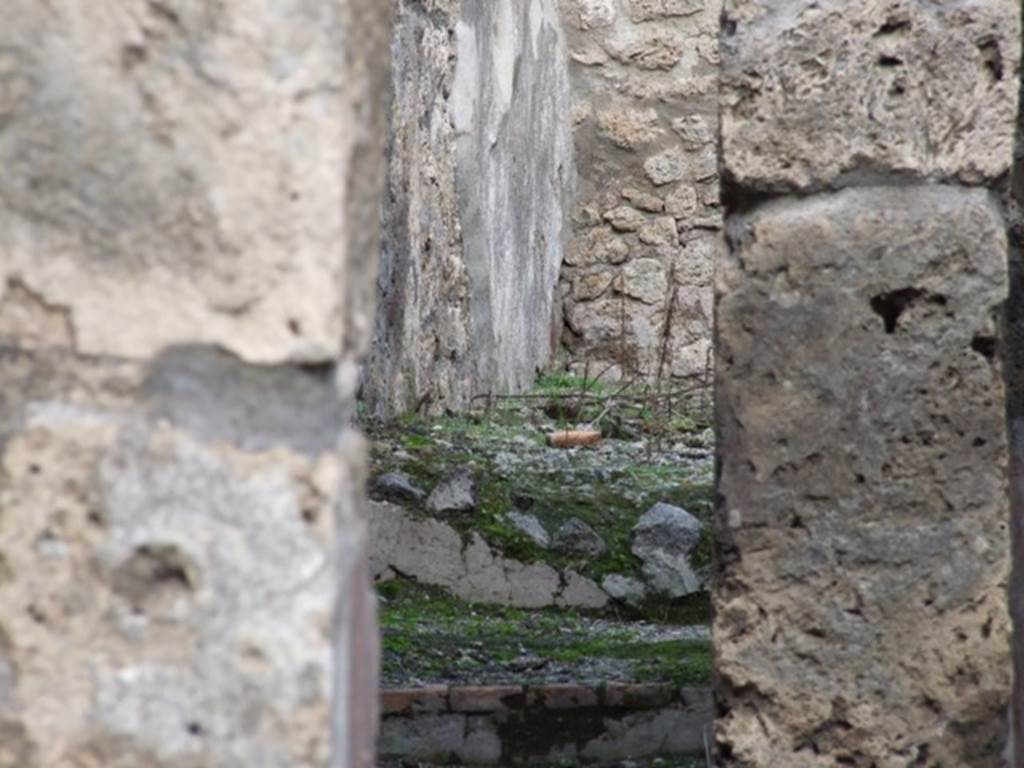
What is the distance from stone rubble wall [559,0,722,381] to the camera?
8766 millimetres

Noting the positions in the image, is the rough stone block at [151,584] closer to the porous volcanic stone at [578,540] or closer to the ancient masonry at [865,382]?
the ancient masonry at [865,382]

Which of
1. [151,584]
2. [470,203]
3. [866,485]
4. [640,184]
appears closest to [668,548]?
[866,485]

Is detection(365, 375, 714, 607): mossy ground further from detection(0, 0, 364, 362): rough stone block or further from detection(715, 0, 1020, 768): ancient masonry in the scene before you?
detection(0, 0, 364, 362): rough stone block

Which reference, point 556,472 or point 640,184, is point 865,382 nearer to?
point 556,472

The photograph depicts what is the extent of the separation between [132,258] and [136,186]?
0.16 ft

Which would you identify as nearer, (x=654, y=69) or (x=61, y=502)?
(x=61, y=502)

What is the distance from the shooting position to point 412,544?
4812 mm

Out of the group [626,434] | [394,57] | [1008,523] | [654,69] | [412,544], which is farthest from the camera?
[654,69]

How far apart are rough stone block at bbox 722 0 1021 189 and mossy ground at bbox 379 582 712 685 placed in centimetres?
138

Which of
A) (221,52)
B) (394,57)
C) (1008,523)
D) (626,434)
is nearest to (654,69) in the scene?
(626,434)

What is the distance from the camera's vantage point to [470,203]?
6.94 metres

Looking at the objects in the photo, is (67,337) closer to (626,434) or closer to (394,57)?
(394,57)

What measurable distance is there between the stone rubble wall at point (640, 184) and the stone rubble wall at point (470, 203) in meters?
0.15

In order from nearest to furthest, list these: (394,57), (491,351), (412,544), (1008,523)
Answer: (1008,523) → (412,544) → (394,57) → (491,351)
